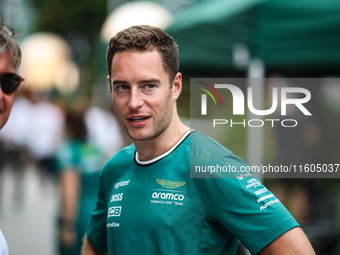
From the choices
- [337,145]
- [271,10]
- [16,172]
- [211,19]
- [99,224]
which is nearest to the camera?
[99,224]

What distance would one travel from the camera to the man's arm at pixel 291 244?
7.07 ft

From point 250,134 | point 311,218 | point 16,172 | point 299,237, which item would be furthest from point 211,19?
point 16,172

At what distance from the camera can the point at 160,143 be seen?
249 cm

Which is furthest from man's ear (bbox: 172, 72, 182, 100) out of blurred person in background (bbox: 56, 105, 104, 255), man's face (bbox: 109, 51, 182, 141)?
blurred person in background (bbox: 56, 105, 104, 255)

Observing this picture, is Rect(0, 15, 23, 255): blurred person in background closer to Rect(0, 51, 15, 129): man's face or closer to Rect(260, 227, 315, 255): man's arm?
Rect(0, 51, 15, 129): man's face

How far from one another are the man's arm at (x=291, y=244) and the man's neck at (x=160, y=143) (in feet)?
2.09

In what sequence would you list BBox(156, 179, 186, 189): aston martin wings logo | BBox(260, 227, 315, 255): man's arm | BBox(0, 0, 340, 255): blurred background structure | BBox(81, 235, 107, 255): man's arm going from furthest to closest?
BBox(0, 0, 340, 255): blurred background structure
BBox(81, 235, 107, 255): man's arm
BBox(156, 179, 186, 189): aston martin wings logo
BBox(260, 227, 315, 255): man's arm

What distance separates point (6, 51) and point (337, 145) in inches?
167

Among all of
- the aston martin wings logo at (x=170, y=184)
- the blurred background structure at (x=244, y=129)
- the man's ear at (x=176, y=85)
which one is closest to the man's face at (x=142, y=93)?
the man's ear at (x=176, y=85)

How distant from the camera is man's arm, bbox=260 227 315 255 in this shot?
2.16m

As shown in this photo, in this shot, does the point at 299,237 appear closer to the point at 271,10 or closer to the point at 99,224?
the point at 99,224

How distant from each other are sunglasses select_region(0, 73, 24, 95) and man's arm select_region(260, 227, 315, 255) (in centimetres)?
132

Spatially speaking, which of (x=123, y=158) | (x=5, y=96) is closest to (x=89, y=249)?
(x=123, y=158)

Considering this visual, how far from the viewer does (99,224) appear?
9.46 feet
